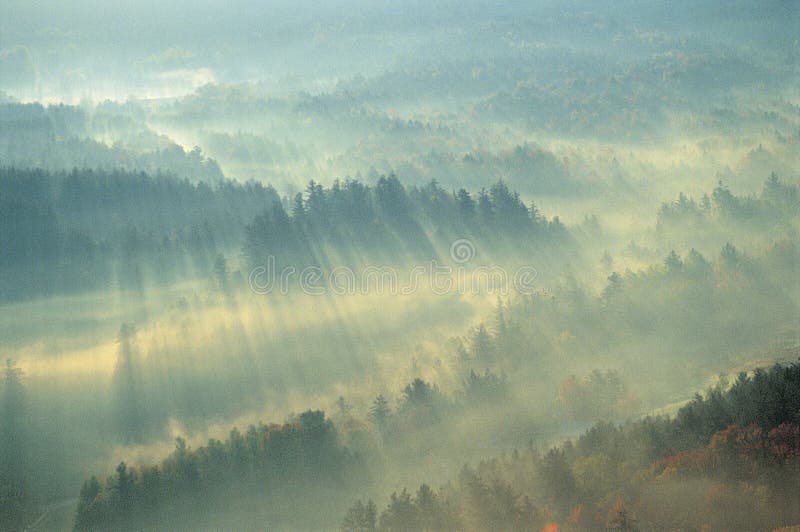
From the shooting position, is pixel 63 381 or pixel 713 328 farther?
pixel 713 328

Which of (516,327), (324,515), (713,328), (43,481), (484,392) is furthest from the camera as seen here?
(713,328)

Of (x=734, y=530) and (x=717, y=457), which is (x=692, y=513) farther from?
(x=717, y=457)

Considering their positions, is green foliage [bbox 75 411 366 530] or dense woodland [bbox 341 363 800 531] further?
green foliage [bbox 75 411 366 530]

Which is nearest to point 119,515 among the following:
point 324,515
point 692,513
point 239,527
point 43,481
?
point 239,527

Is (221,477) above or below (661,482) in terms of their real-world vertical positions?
above

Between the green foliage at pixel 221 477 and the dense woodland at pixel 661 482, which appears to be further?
the green foliage at pixel 221 477

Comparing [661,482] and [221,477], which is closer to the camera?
[661,482]

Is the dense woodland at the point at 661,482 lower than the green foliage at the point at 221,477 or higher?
lower

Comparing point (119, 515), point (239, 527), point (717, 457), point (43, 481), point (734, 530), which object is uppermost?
point (43, 481)

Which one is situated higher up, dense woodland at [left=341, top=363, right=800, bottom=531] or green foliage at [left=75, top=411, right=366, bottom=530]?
green foliage at [left=75, top=411, right=366, bottom=530]

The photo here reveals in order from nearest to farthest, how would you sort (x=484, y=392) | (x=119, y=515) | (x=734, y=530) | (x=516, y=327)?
1. (x=734, y=530)
2. (x=119, y=515)
3. (x=484, y=392)
4. (x=516, y=327)

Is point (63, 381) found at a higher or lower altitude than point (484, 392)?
higher
